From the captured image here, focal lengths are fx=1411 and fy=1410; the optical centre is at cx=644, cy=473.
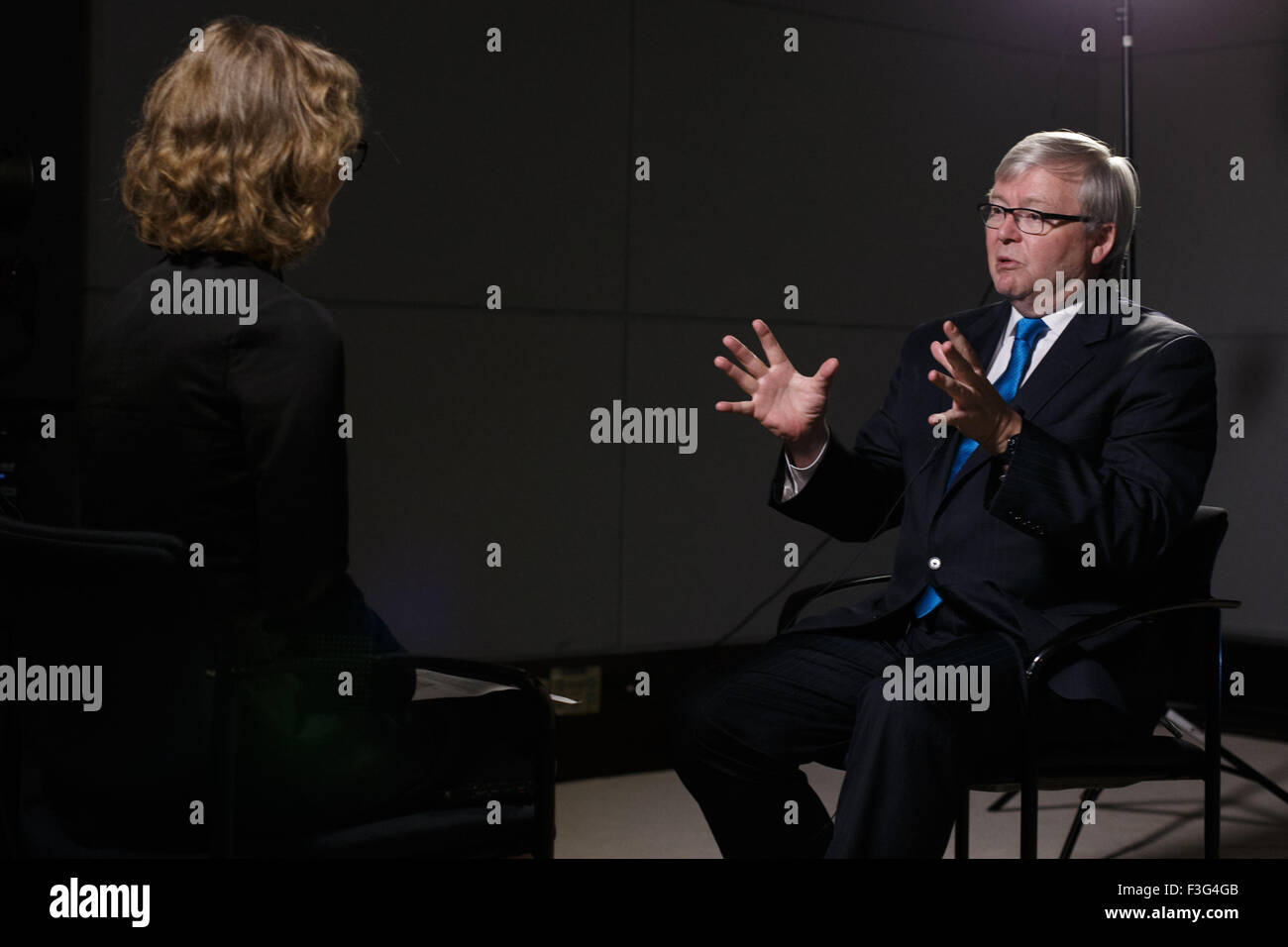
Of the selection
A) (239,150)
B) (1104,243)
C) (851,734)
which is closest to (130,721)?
(239,150)

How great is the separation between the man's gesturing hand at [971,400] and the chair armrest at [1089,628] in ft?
1.02

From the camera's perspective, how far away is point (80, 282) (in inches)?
124

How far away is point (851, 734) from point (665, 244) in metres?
1.98

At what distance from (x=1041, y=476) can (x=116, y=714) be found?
54.7 inches

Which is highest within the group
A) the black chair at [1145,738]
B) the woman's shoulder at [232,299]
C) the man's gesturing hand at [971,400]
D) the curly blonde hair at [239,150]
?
the curly blonde hair at [239,150]

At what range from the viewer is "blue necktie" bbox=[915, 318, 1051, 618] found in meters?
2.49

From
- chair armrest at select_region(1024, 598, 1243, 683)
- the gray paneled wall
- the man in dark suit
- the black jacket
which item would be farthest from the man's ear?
the gray paneled wall

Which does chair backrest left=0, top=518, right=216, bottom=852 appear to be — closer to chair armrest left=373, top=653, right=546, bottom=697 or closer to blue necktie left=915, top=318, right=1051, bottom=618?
chair armrest left=373, top=653, right=546, bottom=697

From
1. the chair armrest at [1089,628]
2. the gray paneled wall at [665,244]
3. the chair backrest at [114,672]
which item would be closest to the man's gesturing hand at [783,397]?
the chair armrest at [1089,628]

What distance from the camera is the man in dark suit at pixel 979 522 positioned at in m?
2.17

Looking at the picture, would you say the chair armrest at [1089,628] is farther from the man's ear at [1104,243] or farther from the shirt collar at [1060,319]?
the man's ear at [1104,243]

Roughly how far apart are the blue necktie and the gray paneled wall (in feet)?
5.10

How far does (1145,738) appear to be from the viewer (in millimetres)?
2363

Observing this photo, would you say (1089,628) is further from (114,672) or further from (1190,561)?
(114,672)
